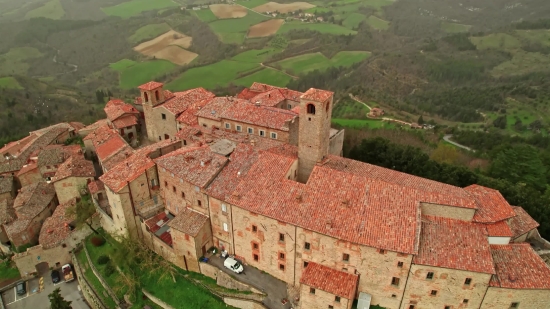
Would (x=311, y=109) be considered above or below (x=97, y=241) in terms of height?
above

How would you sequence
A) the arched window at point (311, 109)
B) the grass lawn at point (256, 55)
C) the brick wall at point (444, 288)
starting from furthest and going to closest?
1. the grass lawn at point (256, 55)
2. the arched window at point (311, 109)
3. the brick wall at point (444, 288)

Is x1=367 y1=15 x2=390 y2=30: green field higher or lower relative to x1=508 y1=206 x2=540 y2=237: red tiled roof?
lower

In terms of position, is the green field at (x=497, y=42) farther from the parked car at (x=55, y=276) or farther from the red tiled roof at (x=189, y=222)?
the parked car at (x=55, y=276)

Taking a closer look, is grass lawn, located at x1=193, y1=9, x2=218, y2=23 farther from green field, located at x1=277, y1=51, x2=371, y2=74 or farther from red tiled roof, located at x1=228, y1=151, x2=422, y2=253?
red tiled roof, located at x1=228, y1=151, x2=422, y2=253

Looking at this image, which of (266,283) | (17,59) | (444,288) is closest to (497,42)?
(444,288)

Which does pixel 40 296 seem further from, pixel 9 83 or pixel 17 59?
pixel 17 59

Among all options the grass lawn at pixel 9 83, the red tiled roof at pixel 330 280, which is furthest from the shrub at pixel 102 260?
the grass lawn at pixel 9 83

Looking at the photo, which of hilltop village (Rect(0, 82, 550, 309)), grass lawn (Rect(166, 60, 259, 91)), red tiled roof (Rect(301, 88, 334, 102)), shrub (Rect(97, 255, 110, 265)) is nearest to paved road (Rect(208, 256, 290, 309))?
hilltop village (Rect(0, 82, 550, 309))
